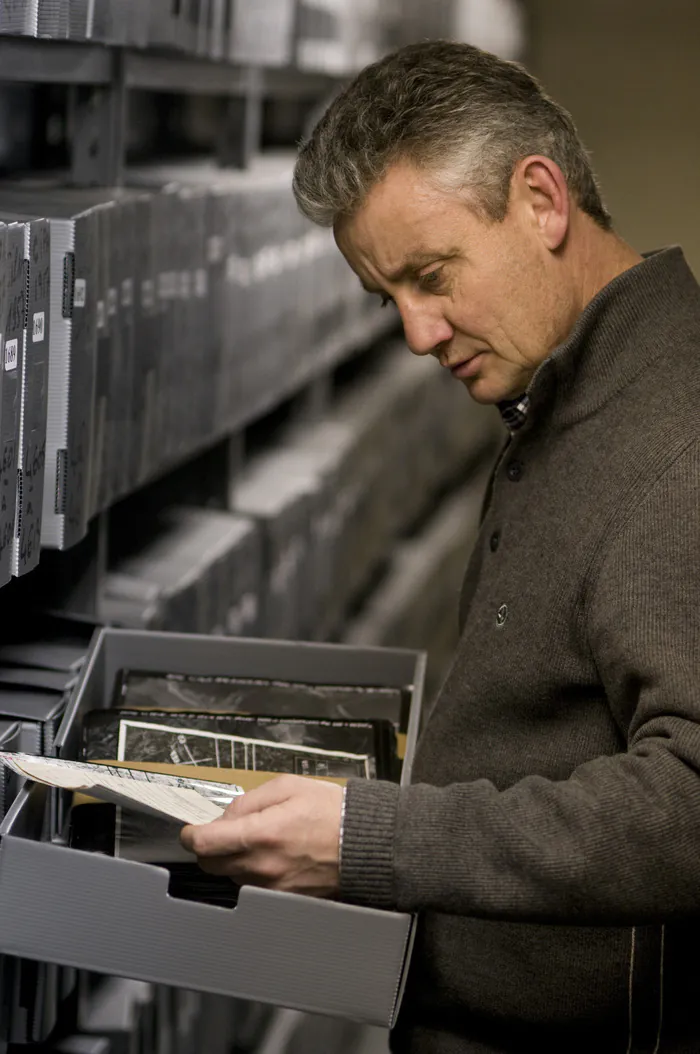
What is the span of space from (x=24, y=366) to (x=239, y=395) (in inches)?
37.5

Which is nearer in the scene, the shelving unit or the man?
the man

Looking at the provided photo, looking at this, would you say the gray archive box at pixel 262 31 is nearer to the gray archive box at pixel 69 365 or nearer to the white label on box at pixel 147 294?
the white label on box at pixel 147 294

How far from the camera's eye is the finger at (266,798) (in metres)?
1.07

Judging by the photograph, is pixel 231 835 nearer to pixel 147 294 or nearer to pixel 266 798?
pixel 266 798

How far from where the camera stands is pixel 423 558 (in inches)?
173

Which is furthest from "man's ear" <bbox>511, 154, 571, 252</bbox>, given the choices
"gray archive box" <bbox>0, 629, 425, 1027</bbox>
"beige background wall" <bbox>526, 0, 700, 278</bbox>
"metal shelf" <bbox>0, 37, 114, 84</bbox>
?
"beige background wall" <bbox>526, 0, 700, 278</bbox>

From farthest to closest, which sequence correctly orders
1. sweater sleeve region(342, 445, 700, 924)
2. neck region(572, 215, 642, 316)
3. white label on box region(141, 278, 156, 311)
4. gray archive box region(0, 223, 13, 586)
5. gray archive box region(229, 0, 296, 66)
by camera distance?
gray archive box region(229, 0, 296, 66) → white label on box region(141, 278, 156, 311) → neck region(572, 215, 642, 316) → gray archive box region(0, 223, 13, 586) → sweater sleeve region(342, 445, 700, 924)

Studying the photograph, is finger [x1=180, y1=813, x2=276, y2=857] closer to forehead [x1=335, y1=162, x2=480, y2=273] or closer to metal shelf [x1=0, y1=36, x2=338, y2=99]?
forehead [x1=335, y1=162, x2=480, y2=273]

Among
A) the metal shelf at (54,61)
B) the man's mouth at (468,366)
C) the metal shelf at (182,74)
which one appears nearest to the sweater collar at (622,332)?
the man's mouth at (468,366)

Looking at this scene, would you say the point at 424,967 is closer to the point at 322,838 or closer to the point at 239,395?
the point at 322,838

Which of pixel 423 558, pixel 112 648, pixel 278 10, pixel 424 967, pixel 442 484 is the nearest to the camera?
pixel 424 967

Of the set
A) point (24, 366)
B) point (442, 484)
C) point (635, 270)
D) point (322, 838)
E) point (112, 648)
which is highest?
point (635, 270)

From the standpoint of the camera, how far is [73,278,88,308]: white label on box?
1356 millimetres

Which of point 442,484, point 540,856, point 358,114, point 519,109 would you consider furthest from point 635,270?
point 442,484
